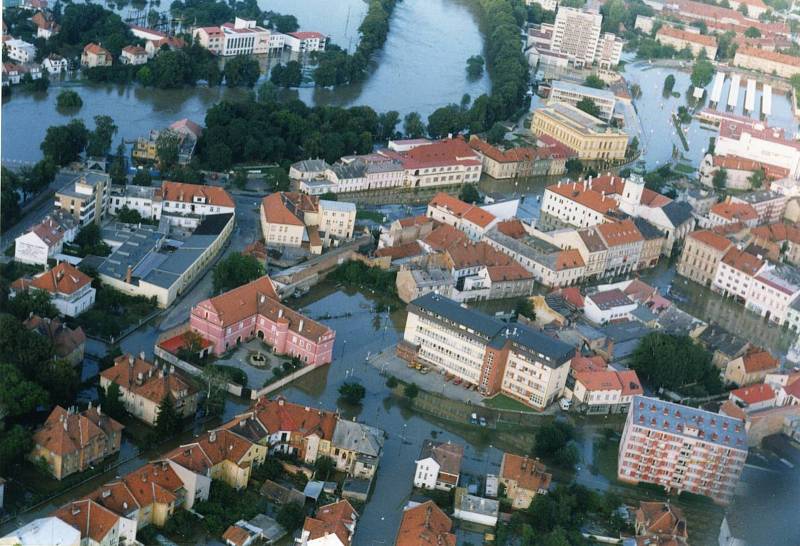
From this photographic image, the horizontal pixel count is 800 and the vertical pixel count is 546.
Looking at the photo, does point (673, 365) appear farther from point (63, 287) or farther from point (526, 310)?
point (63, 287)

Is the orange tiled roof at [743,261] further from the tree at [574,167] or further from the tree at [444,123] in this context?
the tree at [444,123]


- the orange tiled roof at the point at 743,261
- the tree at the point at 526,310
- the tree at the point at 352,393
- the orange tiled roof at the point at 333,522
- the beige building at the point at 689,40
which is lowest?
the tree at the point at 352,393

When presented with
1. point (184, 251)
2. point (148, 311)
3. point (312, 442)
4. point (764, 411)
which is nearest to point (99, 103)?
point (184, 251)

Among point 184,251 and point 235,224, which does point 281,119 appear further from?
point 184,251

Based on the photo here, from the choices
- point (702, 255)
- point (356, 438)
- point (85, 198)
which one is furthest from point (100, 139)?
point (702, 255)

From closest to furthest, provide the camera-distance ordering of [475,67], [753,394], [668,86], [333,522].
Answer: [333,522], [753,394], [475,67], [668,86]

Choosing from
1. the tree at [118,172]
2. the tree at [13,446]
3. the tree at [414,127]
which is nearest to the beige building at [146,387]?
the tree at [13,446]
